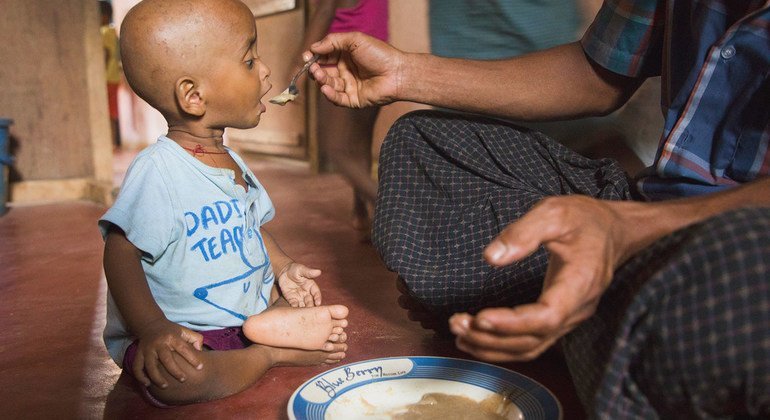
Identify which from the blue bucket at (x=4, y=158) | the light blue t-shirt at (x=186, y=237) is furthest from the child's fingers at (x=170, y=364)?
the blue bucket at (x=4, y=158)

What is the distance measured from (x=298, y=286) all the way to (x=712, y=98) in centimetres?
87

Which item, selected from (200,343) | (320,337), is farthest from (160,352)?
(320,337)

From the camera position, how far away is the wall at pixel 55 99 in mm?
3357

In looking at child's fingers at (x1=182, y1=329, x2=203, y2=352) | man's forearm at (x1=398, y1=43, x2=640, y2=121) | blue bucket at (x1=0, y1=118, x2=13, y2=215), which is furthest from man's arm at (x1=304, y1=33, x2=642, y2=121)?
blue bucket at (x1=0, y1=118, x2=13, y2=215)

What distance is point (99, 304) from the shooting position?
186 cm

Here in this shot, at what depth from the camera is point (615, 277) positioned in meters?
0.84

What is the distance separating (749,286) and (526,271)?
1.78ft

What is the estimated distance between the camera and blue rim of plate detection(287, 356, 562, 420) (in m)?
1.01

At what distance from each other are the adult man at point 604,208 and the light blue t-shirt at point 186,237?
286 millimetres

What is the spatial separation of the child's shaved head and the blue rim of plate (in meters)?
0.60

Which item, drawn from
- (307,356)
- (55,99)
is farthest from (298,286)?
(55,99)

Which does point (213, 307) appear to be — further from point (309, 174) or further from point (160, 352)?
point (309, 174)

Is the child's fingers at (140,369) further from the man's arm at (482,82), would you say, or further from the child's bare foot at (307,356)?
the man's arm at (482,82)

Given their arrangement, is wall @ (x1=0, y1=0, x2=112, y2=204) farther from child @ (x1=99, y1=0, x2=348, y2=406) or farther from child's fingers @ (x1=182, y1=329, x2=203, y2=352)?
child's fingers @ (x1=182, y1=329, x2=203, y2=352)
